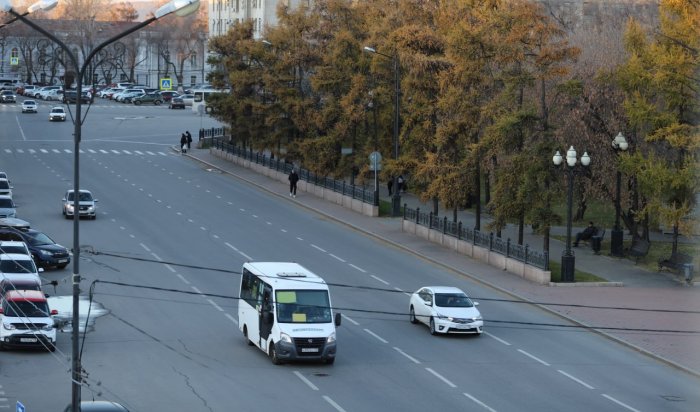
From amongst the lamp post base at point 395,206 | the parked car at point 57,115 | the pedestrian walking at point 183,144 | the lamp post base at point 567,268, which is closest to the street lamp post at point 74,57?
the lamp post base at point 567,268

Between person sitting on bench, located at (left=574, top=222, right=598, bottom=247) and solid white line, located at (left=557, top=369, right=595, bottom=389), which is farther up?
person sitting on bench, located at (left=574, top=222, right=598, bottom=247)

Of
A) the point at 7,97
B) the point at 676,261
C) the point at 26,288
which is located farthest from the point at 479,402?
the point at 7,97

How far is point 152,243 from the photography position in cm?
5100

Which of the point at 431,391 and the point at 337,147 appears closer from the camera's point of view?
the point at 431,391

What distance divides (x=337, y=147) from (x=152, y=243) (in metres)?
19.9

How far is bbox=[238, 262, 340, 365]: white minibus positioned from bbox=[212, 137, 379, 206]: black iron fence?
2817 centimetres

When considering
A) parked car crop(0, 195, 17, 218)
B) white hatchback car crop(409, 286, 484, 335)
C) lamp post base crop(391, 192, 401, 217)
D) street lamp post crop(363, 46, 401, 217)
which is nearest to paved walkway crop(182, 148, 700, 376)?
lamp post base crop(391, 192, 401, 217)

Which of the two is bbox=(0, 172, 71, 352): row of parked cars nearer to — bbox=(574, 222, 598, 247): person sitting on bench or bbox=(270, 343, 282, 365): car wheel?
bbox=(270, 343, 282, 365): car wheel

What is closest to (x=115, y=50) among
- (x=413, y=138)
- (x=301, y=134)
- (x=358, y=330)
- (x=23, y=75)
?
(x=23, y=75)

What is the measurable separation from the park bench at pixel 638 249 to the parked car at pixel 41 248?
926 inches

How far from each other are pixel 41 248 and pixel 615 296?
2114 cm

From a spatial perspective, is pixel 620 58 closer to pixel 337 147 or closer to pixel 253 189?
pixel 337 147

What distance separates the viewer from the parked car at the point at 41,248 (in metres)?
44.8

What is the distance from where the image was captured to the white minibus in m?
32.3
